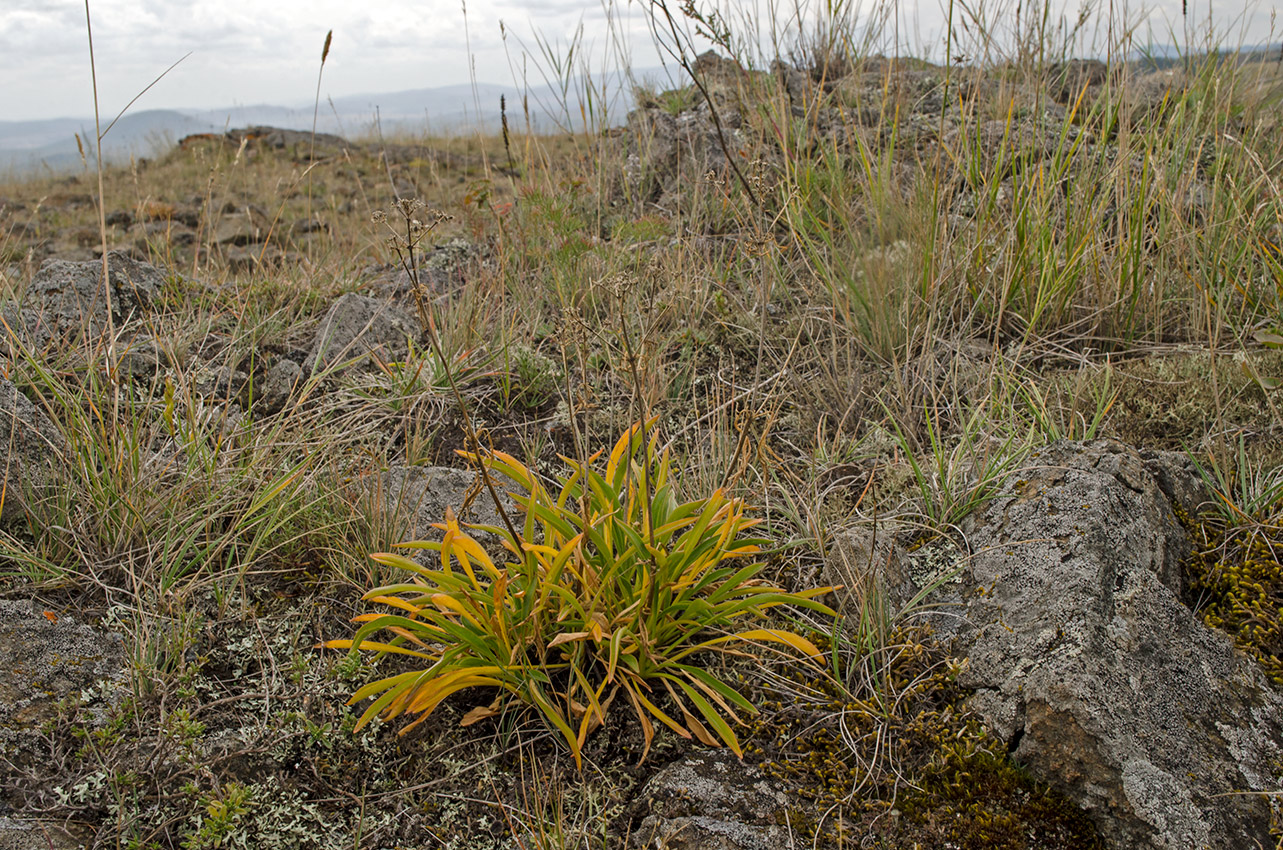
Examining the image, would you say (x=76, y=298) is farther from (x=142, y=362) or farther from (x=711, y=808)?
(x=711, y=808)

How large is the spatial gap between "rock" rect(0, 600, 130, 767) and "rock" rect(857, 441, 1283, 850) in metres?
2.00

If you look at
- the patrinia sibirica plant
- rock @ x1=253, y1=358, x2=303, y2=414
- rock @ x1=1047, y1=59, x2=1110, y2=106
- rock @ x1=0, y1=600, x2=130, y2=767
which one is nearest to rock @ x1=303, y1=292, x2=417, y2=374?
rock @ x1=253, y1=358, x2=303, y2=414

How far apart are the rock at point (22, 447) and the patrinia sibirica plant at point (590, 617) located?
1.11 meters

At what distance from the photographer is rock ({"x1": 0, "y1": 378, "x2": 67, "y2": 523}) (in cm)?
202

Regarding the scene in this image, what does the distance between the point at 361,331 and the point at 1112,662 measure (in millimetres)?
2689

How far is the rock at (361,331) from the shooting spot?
2986 mm

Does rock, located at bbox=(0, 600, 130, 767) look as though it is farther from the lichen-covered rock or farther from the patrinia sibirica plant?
the patrinia sibirica plant

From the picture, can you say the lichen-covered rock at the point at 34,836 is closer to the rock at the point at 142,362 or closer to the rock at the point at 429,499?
the rock at the point at 429,499

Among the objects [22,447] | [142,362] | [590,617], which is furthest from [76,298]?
[590,617]

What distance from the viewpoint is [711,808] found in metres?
1.48

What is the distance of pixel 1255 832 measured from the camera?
4.33ft

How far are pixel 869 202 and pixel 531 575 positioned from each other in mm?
2261

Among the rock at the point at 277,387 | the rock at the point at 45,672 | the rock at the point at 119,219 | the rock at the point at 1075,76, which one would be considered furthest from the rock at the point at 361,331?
the rock at the point at 119,219

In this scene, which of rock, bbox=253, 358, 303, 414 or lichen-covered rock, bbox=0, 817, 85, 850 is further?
rock, bbox=253, 358, 303, 414
